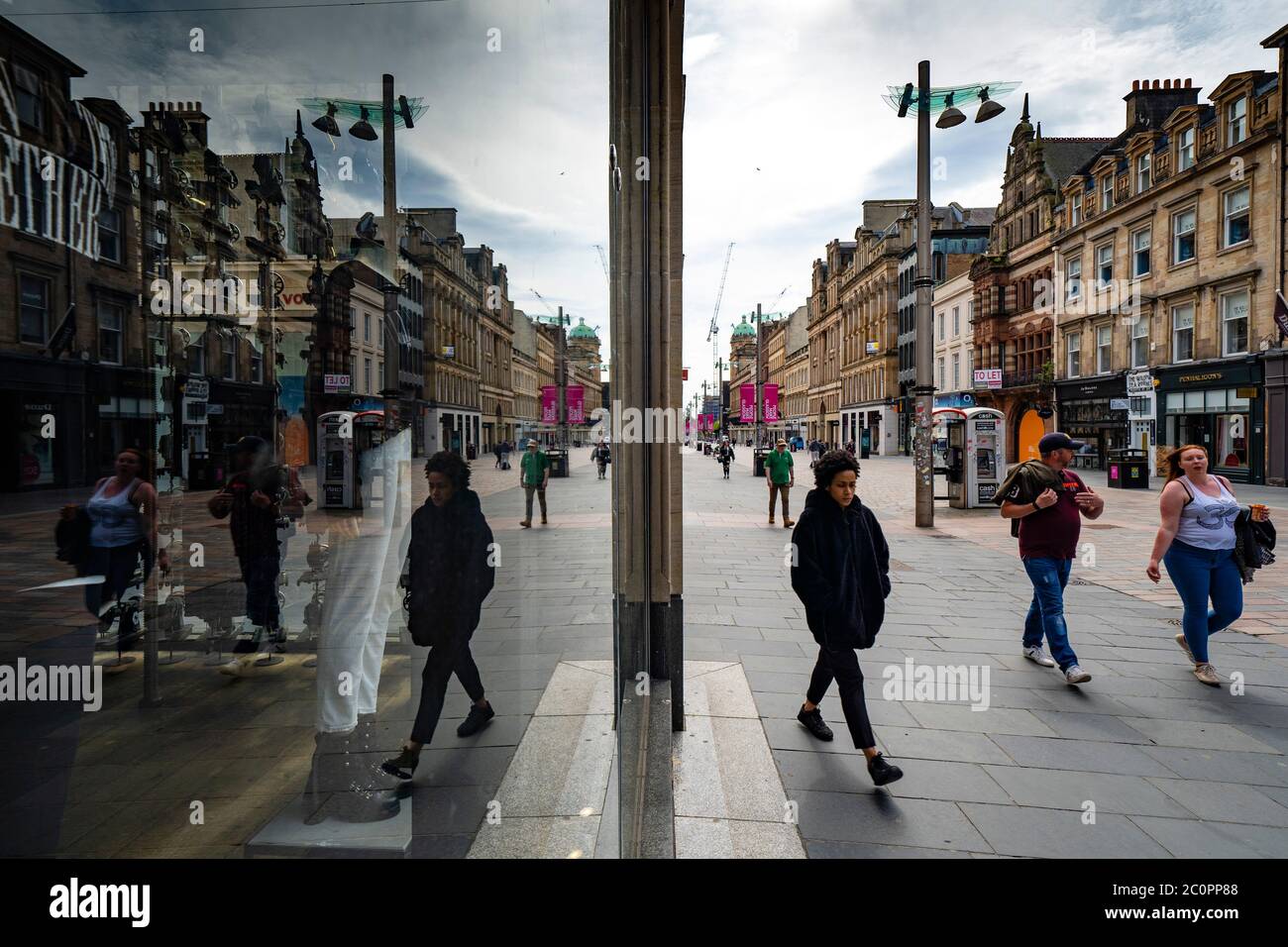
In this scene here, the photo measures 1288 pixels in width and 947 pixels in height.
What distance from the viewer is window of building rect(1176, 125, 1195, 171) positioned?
949 inches

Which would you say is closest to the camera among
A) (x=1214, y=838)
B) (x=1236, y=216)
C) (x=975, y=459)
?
(x=1214, y=838)

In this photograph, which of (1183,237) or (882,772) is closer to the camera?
(882,772)

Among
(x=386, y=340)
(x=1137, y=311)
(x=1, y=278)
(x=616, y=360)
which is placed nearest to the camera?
(x=1, y=278)

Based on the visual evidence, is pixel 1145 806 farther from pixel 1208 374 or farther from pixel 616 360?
pixel 1208 374

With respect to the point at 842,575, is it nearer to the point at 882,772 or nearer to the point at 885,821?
the point at 882,772

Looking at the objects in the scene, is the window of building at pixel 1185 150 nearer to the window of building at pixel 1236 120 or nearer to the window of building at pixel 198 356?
the window of building at pixel 1236 120

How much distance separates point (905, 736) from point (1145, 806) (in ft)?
3.74

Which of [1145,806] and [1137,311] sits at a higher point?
[1137,311]

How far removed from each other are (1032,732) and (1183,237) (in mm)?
29220

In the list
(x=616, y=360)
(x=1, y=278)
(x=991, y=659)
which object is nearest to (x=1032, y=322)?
(x=991, y=659)

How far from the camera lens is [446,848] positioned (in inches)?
102

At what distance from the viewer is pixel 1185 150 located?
80.4 feet

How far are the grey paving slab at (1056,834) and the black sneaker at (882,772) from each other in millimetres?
315

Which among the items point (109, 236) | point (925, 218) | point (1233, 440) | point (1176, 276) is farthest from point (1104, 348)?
point (109, 236)
